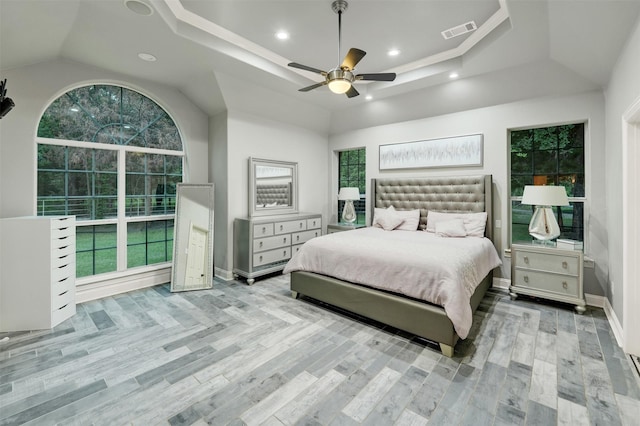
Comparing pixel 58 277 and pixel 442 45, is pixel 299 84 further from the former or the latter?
pixel 58 277

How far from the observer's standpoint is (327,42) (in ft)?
11.3

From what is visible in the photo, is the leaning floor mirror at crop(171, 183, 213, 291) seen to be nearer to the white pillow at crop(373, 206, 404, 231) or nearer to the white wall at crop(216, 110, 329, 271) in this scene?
the white wall at crop(216, 110, 329, 271)

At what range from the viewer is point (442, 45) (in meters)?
3.56

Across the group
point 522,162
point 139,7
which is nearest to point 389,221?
point 522,162

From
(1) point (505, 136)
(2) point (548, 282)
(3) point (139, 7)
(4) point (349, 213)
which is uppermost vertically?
(3) point (139, 7)

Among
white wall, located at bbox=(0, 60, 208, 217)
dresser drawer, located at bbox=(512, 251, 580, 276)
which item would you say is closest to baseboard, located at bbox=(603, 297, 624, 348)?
dresser drawer, located at bbox=(512, 251, 580, 276)

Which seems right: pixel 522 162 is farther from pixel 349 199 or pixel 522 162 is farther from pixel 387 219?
pixel 349 199

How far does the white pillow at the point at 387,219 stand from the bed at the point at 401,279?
0.05m

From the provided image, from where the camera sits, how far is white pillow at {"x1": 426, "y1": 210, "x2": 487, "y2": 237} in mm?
4035

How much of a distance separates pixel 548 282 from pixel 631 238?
1.15 metres

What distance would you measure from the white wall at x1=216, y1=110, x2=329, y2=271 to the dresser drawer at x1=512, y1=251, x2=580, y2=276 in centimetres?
364

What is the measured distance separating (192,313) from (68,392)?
133 centimetres

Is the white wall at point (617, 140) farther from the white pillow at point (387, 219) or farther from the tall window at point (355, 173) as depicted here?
the tall window at point (355, 173)

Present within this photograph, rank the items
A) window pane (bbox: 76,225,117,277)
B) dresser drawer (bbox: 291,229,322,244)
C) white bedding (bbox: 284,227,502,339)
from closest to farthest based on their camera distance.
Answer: white bedding (bbox: 284,227,502,339)
window pane (bbox: 76,225,117,277)
dresser drawer (bbox: 291,229,322,244)
